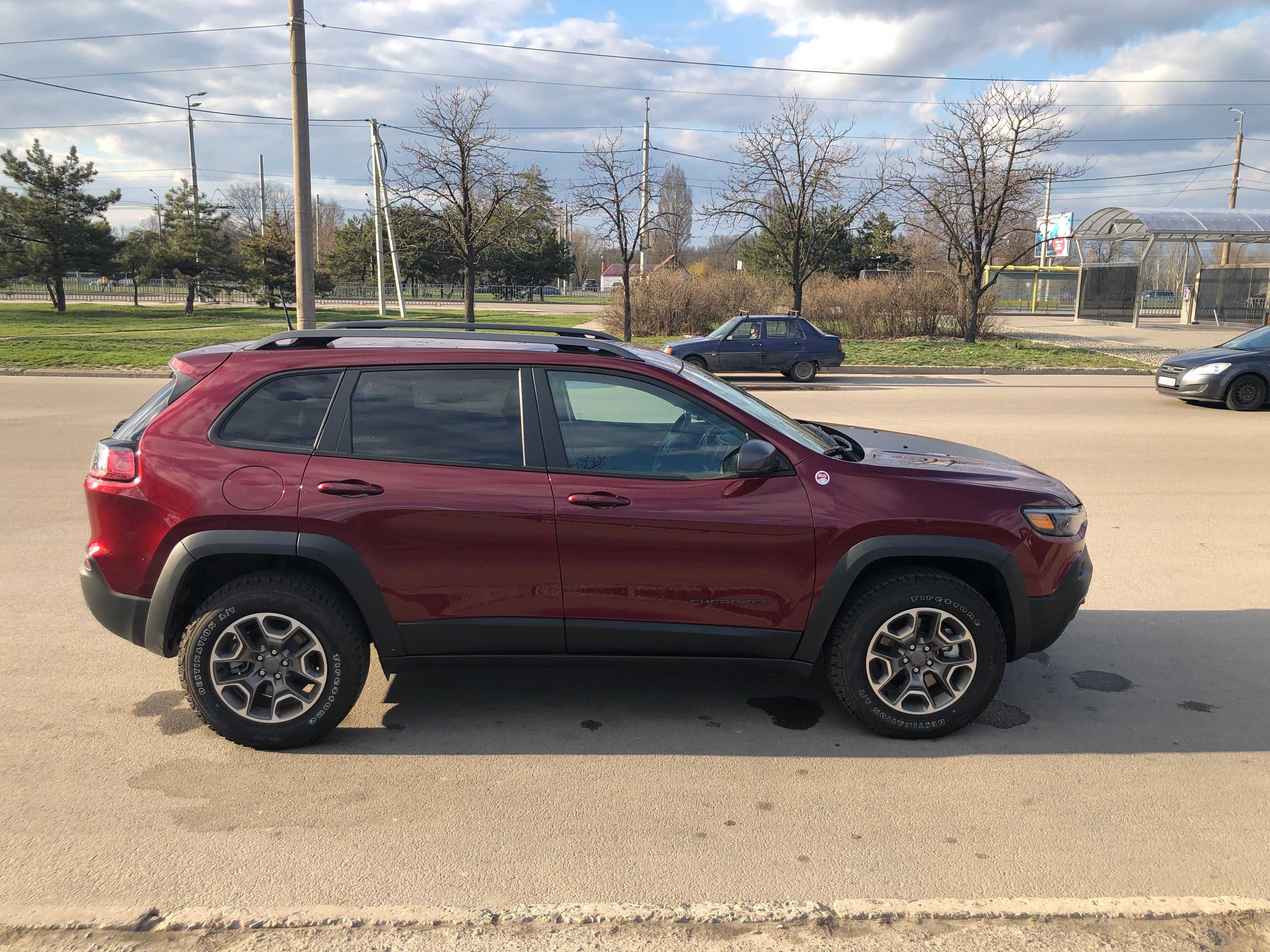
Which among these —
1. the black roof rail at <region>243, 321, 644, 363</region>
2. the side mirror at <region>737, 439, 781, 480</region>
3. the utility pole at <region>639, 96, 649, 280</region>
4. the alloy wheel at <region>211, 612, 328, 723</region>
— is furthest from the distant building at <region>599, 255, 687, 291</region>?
the alloy wheel at <region>211, 612, 328, 723</region>

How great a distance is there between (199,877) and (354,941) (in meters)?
0.69

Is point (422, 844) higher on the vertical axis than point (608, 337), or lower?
lower

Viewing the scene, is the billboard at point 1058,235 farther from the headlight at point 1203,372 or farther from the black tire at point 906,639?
the black tire at point 906,639

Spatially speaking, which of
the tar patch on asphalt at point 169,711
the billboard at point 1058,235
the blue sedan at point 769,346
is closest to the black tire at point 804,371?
the blue sedan at point 769,346

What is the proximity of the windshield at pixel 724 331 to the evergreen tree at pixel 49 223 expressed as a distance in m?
31.6

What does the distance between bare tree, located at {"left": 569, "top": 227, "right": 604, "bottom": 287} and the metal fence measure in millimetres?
27204

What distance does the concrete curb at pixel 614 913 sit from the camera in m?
2.82

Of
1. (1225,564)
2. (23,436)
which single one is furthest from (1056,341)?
(23,436)

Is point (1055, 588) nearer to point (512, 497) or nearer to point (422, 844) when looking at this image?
point (512, 497)

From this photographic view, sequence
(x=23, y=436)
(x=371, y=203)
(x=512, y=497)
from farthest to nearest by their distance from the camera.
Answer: (x=371, y=203) < (x=23, y=436) < (x=512, y=497)

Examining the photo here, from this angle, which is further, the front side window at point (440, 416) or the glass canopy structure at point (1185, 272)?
the glass canopy structure at point (1185, 272)

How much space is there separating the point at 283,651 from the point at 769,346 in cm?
1752

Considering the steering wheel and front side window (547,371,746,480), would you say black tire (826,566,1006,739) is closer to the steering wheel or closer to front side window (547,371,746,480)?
front side window (547,371,746,480)

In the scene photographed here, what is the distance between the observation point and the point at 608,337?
4.75 meters
